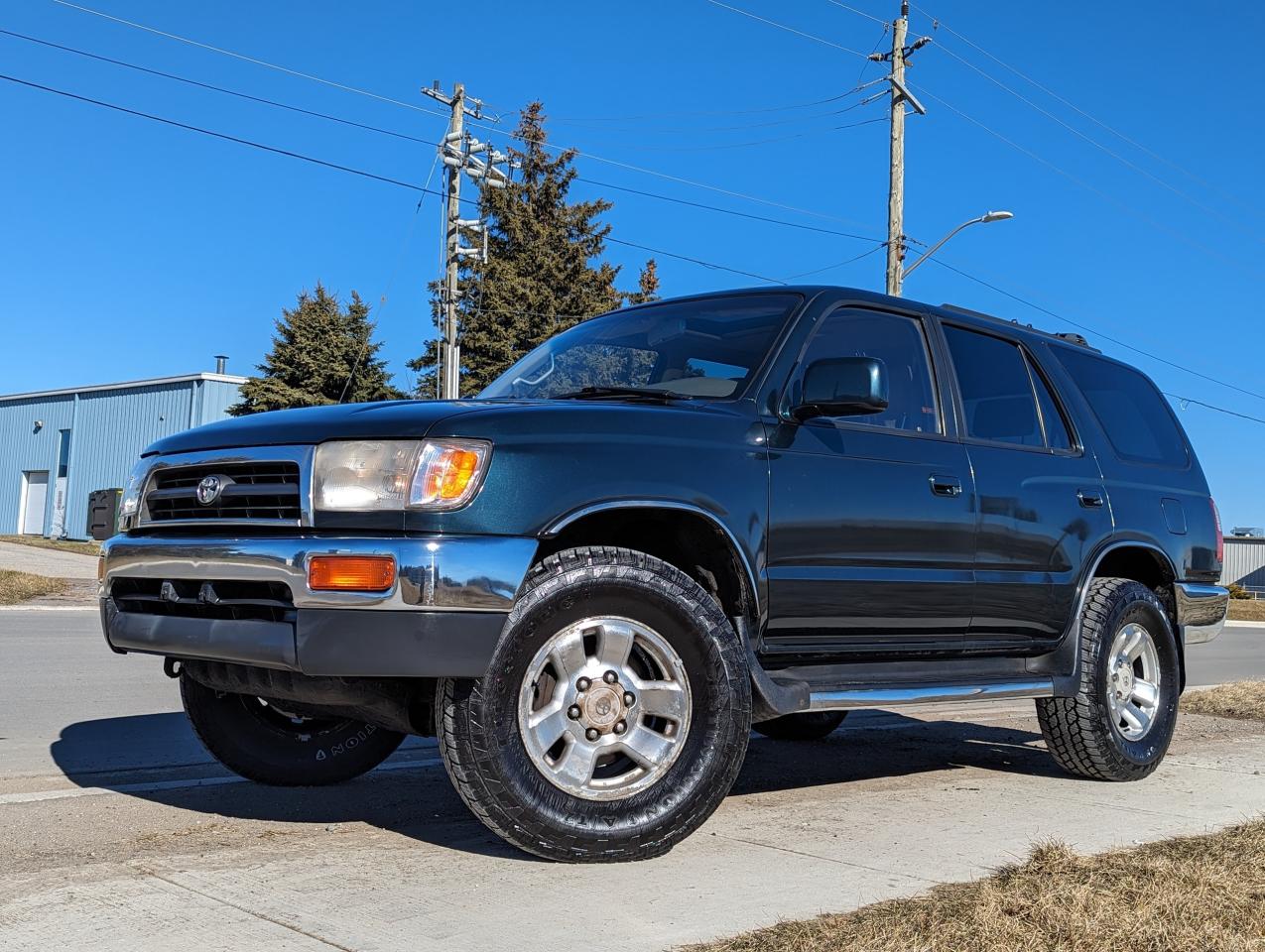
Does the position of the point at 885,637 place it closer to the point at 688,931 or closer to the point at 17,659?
the point at 688,931

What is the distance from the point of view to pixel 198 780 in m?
5.31

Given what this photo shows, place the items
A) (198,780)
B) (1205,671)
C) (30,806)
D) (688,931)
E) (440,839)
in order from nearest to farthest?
(688,931) → (440,839) → (30,806) → (198,780) → (1205,671)

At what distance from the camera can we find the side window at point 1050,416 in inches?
239

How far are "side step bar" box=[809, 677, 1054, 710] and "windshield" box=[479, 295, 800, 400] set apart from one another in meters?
1.14

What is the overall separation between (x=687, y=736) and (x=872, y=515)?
124 cm

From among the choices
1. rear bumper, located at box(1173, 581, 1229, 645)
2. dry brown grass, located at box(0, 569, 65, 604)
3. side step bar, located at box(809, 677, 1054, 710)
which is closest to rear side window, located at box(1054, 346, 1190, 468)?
rear bumper, located at box(1173, 581, 1229, 645)

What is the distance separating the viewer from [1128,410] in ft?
22.3

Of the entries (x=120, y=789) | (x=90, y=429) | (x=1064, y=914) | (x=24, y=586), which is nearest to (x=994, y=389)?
(x=1064, y=914)

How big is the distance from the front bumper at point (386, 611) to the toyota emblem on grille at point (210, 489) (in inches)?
10.9

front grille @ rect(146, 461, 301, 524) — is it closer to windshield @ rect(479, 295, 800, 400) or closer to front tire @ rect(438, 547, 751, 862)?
front tire @ rect(438, 547, 751, 862)

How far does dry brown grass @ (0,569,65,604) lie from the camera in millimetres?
18266

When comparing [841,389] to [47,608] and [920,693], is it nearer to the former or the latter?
[920,693]

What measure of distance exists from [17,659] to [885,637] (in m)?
7.87

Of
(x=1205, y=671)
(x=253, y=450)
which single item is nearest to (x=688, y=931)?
(x=253, y=450)
